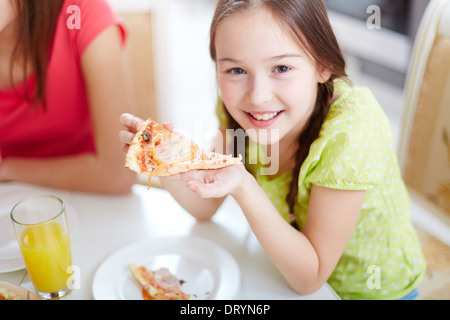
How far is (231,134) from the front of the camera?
114 cm

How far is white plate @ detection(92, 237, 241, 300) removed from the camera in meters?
0.83

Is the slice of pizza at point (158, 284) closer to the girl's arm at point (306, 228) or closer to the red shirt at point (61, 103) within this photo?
the girl's arm at point (306, 228)

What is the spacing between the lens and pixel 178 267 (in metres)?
0.90

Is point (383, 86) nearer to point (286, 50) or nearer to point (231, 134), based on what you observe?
point (231, 134)

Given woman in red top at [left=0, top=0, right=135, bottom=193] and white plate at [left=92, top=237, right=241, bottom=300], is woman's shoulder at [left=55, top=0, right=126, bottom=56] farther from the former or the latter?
white plate at [left=92, top=237, right=241, bottom=300]

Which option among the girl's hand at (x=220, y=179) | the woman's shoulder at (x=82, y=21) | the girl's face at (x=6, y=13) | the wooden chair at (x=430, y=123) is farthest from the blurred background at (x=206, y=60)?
the girl's face at (x=6, y=13)

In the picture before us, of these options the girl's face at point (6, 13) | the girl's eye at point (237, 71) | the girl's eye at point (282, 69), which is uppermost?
the girl's face at point (6, 13)

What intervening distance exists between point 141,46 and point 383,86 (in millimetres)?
1944

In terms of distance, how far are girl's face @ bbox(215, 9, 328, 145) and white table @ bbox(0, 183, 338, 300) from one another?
0.22 m

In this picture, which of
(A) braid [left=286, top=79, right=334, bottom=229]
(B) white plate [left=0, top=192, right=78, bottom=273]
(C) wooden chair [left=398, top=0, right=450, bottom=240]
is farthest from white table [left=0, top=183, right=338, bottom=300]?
(C) wooden chair [left=398, top=0, right=450, bottom=240]

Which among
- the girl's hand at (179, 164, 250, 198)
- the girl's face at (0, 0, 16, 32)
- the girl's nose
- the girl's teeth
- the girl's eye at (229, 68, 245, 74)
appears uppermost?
the girl's face at (0, 0, 16, 32)

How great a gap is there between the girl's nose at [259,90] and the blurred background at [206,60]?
6.0 inches

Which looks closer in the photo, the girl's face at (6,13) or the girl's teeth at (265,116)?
the girl's teeth at (265,116)

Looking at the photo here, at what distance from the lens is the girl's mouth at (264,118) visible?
89 cm
